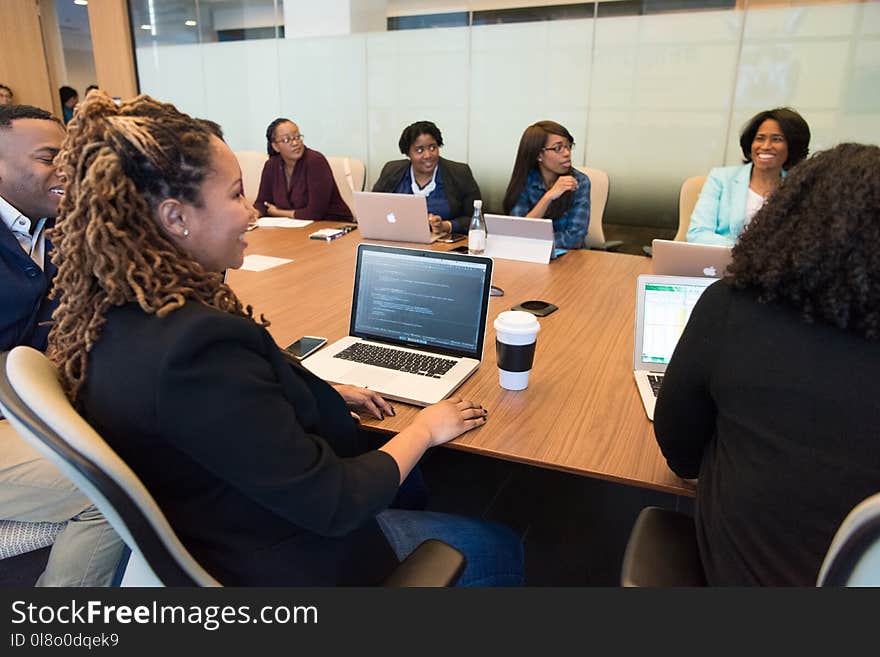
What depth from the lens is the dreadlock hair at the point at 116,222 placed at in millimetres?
859

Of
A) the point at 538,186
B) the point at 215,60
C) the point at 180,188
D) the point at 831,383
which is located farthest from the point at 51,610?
the point at 215,60

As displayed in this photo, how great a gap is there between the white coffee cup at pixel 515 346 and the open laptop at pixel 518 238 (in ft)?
4.40

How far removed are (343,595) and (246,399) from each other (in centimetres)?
31

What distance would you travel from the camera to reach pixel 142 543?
30.3 inches

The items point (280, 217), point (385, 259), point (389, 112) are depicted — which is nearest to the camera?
point (385, 259)

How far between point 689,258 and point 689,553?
115 centimetres

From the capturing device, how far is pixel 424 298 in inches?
62.9

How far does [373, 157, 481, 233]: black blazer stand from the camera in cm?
379

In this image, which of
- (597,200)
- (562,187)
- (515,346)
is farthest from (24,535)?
(597,200)

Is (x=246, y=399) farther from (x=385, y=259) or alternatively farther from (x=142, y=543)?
(x=385, y=259)

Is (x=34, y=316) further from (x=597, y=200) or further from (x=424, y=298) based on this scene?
(x=597, y=200)

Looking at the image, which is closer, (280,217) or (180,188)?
(180,188)

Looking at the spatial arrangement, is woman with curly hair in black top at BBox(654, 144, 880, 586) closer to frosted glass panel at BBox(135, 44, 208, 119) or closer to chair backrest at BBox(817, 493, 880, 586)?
chair backrest at BBox(817, 493, 880, 586)

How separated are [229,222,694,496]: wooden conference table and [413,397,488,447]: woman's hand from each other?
2 centimetres
